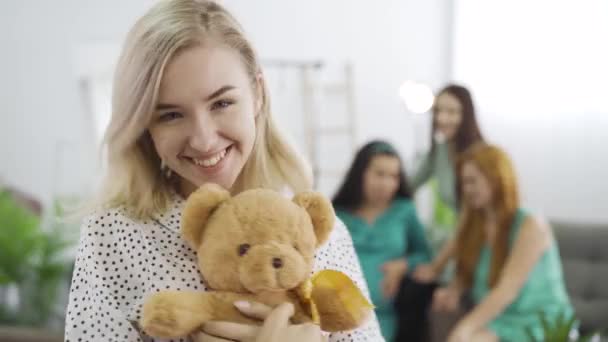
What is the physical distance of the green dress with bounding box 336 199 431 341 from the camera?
236cm

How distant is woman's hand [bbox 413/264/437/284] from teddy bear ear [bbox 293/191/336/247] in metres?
1.65

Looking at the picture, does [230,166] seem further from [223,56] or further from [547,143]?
[547,143]

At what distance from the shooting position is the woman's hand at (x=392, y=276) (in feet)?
7.59

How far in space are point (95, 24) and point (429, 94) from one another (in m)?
2.17

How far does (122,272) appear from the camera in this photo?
835 millimetres

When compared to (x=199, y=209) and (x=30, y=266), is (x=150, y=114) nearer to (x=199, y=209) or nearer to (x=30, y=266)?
(x=199, y=209)

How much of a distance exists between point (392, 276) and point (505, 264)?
15.1 inches

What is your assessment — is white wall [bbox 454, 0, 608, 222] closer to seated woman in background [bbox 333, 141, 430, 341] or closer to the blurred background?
the blurred background

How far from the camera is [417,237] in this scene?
96.0 inches

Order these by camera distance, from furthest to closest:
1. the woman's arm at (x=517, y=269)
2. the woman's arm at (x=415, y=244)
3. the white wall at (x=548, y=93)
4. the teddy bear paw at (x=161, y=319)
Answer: the white wall at (x=548, y=93), the woman's arm at (x=415, y=244), the woman's arm at (x=517, y=269), the teddy bear paw at (x=161, y=319)

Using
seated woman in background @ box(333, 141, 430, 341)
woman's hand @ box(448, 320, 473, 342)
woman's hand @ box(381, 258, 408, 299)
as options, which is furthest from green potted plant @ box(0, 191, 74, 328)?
woman's hand @ box(448, 320, 473, 342)

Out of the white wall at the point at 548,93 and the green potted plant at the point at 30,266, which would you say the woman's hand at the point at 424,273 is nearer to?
the green potted plant at the point at 30,266

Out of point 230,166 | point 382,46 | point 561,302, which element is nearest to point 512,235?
point 561,302

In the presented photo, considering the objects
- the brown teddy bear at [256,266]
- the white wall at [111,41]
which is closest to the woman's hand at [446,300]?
the brown teddy bear at [256,266]
